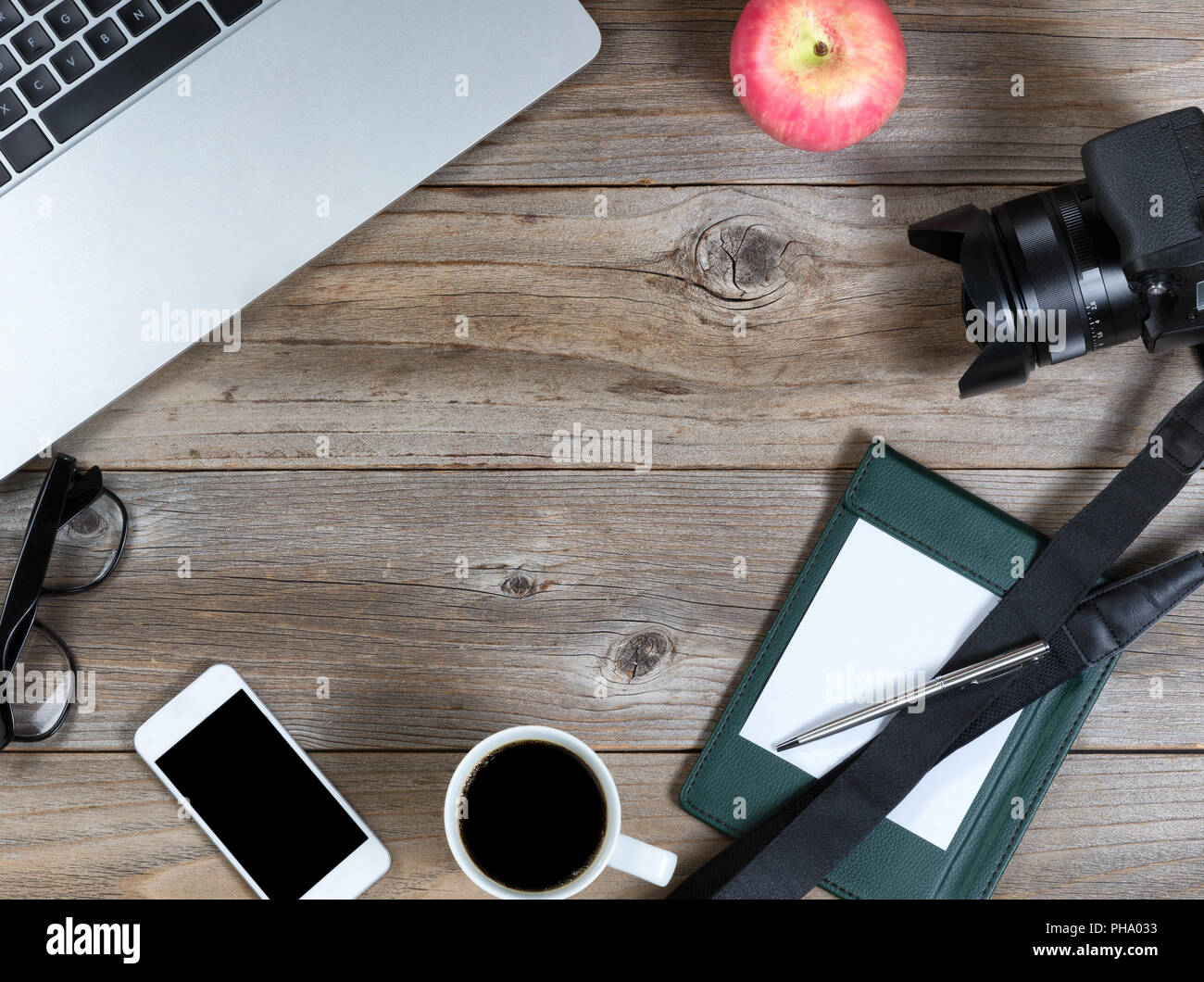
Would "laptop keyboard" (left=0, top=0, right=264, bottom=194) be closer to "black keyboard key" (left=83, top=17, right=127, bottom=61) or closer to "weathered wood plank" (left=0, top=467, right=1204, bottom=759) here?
"black keyboard key" (left=83, top=17, right=127, bottom=61)

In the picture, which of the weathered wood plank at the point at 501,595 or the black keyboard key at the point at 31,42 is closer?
the black keyboard key at the point at 31,42

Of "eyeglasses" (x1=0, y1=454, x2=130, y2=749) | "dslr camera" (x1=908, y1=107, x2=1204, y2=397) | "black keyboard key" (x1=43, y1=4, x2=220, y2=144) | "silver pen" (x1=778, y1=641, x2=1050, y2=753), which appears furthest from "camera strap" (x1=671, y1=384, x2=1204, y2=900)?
"black keyboard key" (x1=43, y1=4, x2=220, y2=144)

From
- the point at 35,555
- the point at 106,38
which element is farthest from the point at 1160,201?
the point at 35,555

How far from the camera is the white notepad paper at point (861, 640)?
0.66 m

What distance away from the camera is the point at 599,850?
22.8 inches

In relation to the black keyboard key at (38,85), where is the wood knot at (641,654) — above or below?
below

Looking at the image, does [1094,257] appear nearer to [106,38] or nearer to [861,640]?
[861,640]

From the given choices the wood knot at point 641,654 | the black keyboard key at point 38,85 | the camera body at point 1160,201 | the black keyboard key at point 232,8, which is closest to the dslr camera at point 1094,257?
the camera body at point 1160,201

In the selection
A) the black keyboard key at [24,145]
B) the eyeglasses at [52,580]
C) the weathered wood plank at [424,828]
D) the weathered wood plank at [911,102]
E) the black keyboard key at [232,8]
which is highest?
the black keyboard key at [232,8]

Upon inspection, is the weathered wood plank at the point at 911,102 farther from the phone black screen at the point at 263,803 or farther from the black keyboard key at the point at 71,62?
the phone black screen at the point at 263,803

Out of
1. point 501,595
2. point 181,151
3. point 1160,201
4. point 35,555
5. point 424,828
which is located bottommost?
point 424,828

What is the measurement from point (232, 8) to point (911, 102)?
18.9 inches

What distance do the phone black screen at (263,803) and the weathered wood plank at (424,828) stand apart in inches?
0.9
